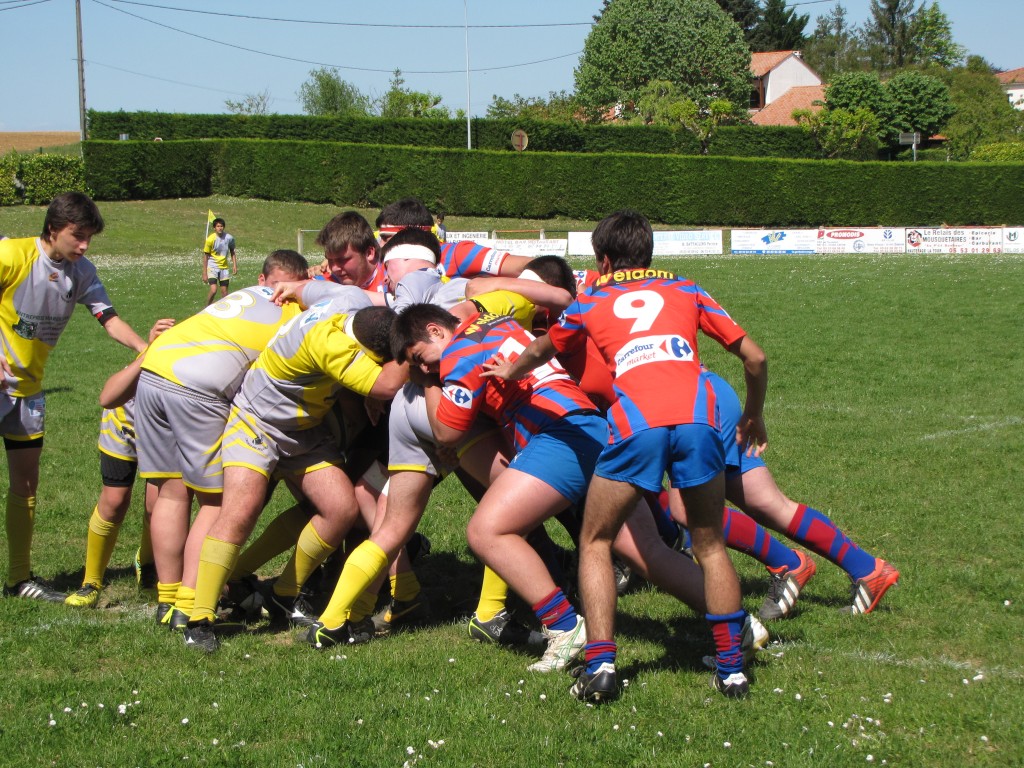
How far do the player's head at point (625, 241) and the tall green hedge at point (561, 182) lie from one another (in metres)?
40.3

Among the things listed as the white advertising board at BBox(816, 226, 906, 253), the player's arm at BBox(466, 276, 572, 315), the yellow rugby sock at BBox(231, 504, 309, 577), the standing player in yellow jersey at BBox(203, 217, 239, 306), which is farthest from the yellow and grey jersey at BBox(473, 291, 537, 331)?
the white advertising board at BBox(816, 226, 906, 253)

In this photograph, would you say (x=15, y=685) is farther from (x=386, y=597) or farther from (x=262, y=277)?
(x=262, y=277)

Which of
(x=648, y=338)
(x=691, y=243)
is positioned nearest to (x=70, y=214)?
(x=648, y=338)

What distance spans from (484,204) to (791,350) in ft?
108

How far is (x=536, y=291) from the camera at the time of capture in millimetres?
5215

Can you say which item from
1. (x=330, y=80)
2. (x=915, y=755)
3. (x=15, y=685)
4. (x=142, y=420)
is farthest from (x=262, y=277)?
(x=330, y=80)

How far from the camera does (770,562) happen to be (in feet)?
17.2

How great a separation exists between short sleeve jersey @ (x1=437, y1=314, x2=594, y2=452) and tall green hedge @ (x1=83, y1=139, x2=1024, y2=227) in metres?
40.2

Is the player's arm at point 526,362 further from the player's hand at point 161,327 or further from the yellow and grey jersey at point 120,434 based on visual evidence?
the yellow and grey jersey at point 120,434

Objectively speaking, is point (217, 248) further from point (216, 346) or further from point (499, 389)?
point (499, 389)

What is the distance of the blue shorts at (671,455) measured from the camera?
3.97 m

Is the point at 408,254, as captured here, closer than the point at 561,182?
Yes

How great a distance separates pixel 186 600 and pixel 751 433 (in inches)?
116

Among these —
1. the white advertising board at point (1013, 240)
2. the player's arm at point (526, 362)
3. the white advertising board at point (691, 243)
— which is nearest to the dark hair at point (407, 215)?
the player's arm at point (526, 362)
